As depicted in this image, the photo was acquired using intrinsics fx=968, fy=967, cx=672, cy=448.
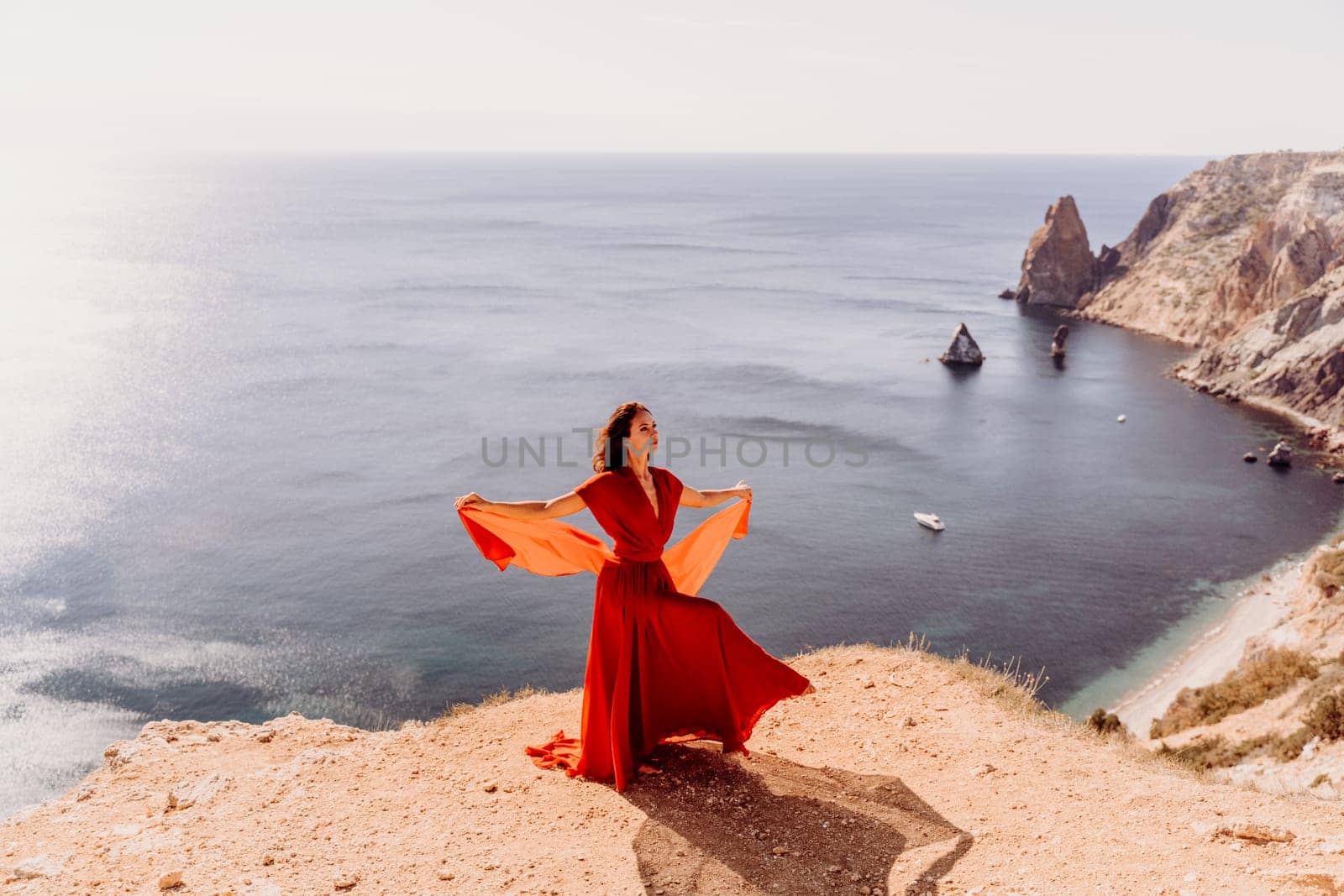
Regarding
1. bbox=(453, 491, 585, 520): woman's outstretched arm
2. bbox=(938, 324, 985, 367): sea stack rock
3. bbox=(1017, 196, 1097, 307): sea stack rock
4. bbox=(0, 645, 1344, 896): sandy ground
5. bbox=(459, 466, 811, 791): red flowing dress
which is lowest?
bbox=(938, 324, 985, 367): sea stack rock

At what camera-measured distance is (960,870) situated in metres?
7.15

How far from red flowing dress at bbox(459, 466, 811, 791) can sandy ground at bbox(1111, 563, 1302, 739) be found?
22.9 m

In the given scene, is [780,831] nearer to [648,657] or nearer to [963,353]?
[648,657]

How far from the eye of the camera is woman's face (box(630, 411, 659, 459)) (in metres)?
8.30

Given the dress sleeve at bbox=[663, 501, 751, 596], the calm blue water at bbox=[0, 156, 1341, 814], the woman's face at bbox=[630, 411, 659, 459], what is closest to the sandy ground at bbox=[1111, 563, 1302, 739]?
the calm blue water at bbox=[0, 156, 1341, 814]

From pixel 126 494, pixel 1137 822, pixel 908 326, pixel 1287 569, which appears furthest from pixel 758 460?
pixel 1137 822

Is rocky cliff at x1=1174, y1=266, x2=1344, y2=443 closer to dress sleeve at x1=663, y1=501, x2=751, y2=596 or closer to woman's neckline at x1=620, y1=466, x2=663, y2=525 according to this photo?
dress sleeve at x1=663, y1=501, x2=751, y2=596

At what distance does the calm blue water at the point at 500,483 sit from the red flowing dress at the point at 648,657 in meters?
24.8

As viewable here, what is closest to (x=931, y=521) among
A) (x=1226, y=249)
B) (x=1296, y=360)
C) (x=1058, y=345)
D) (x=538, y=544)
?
(x=1296, y=360)

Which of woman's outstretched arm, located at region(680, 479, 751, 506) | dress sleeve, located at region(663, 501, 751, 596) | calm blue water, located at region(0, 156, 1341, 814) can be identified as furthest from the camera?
calm blue water, located at region(0, 156, 1341, 814)

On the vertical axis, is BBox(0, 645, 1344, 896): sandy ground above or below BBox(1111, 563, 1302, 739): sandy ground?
above

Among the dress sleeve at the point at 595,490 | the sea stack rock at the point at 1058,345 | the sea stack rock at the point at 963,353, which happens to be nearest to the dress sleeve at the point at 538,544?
the dress sleeve at the point at 595,490

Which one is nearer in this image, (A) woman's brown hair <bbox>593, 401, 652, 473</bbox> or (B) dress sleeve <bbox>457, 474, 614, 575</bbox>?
(A) woman's brown hair <bbox>593, 401, 652, 473</bbox>

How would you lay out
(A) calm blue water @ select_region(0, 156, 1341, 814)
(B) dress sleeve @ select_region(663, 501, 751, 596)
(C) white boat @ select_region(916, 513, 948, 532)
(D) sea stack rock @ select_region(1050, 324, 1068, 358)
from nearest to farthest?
(B) dress sleeve @ select_region(663, 501, 751, 596) < (A) calm blue water @ select_region(0, 156, 1341, 814) < (C) white boat @ select_region(916, 513, 948, 532) < (D) sea stack rock @ select_region(1050, 324, 1068, 358)
